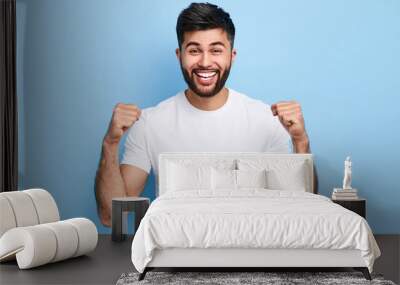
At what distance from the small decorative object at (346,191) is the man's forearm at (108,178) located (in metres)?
2.24

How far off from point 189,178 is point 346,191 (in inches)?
64.4

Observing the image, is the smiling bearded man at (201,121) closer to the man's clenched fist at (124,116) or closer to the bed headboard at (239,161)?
the man's clenched fist at (124,116)

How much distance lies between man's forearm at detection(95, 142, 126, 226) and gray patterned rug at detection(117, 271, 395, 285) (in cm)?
215

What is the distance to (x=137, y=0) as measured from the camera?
23.8ft

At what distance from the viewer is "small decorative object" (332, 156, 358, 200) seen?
6.87 metres

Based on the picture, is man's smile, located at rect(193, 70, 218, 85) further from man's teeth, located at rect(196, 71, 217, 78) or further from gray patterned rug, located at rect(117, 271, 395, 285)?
gray patterned rug, located at rect(117, 271, 395, 285)

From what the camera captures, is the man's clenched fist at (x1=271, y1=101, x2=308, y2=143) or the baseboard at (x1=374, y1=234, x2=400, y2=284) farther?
the man's clenched fist at (x1=271, y1=101, x2=308, y2=143)

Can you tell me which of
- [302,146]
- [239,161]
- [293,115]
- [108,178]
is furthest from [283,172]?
[108,178]

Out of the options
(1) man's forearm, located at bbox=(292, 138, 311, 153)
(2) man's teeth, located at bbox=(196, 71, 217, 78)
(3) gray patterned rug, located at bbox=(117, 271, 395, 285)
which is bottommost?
(3) gray patterned rug, located at bbox=(117, 271, 395, 285)

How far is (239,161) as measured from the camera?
6.86 metres

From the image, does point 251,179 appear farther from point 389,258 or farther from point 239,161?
point 389,258

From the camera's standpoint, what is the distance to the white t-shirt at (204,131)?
721 cm

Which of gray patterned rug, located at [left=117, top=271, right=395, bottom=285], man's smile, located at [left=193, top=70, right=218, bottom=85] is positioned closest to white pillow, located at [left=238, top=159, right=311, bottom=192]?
man's smile, located at [left=193, top=70, right=218, bottom=85]

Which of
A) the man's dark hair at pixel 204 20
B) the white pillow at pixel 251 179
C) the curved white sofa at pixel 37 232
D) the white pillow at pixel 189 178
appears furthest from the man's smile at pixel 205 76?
the curved white sofa at pixel 37 232
